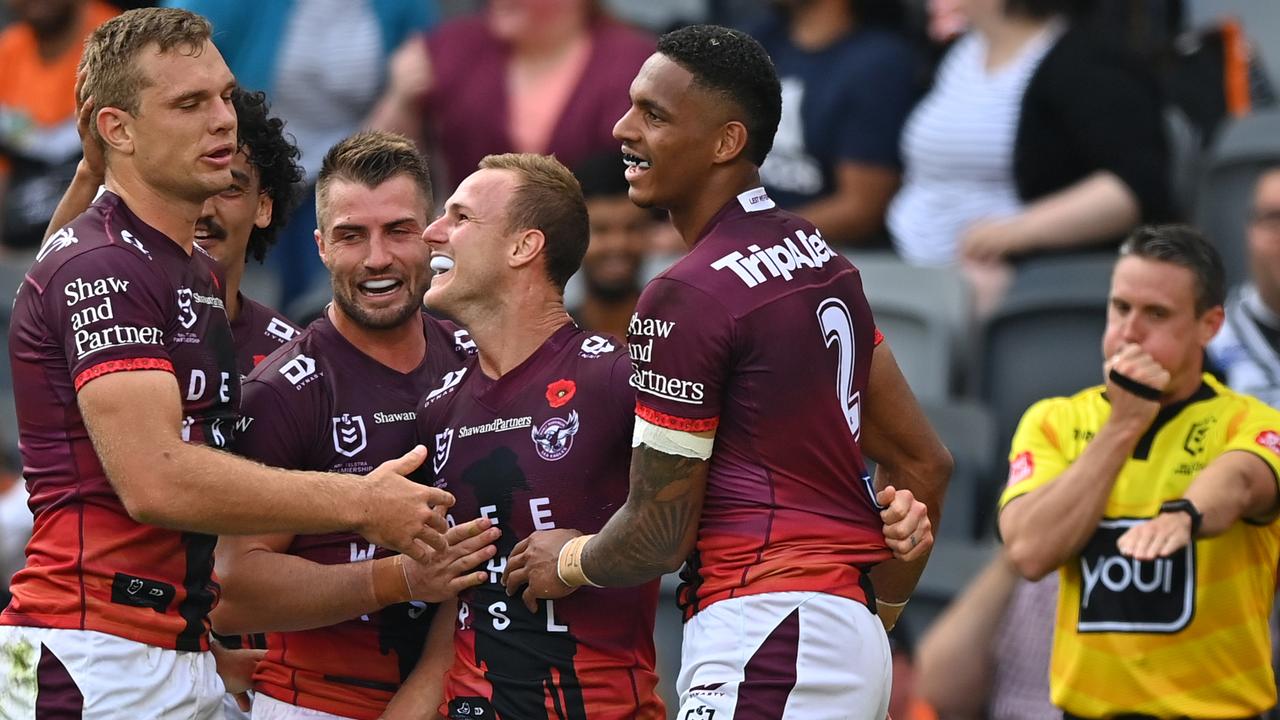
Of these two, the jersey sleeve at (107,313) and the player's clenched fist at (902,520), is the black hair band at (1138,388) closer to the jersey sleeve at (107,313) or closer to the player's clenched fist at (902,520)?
the player's clenched fist at (902,520)

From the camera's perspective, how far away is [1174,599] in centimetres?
556

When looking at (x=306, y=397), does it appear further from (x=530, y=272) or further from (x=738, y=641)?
(x=738, y=641)

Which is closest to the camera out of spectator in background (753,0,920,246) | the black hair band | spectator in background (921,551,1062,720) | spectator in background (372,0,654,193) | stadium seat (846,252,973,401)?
the black hair band

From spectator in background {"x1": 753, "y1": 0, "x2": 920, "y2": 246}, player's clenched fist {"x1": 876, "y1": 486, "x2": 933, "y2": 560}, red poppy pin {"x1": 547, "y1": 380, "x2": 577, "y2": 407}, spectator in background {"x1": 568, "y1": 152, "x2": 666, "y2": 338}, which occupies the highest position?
spectator in background {"x1": 753, "y1": 0, "x2": 920, "y2": 246}

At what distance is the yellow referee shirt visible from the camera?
18.0 feet

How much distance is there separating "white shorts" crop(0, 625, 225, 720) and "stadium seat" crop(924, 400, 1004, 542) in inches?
155

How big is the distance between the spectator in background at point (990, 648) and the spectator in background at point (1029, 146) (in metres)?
1.76

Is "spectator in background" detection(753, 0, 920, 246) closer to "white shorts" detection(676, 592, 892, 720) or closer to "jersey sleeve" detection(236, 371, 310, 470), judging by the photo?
"jersey sleeve" detection(236, 371, 310, 470)

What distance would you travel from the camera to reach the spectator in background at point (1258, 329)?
6.97m

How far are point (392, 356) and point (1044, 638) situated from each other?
306cm

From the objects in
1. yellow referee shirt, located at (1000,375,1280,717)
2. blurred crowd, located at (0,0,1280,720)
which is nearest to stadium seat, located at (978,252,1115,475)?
blurred crowd, located at (0,0,1280,720)

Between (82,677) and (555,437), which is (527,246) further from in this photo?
(82,677)

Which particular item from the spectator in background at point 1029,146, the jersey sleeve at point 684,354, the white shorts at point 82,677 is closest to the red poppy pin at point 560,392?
the jersey sleeve at point 684,354

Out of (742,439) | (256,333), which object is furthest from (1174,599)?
(256,333)
